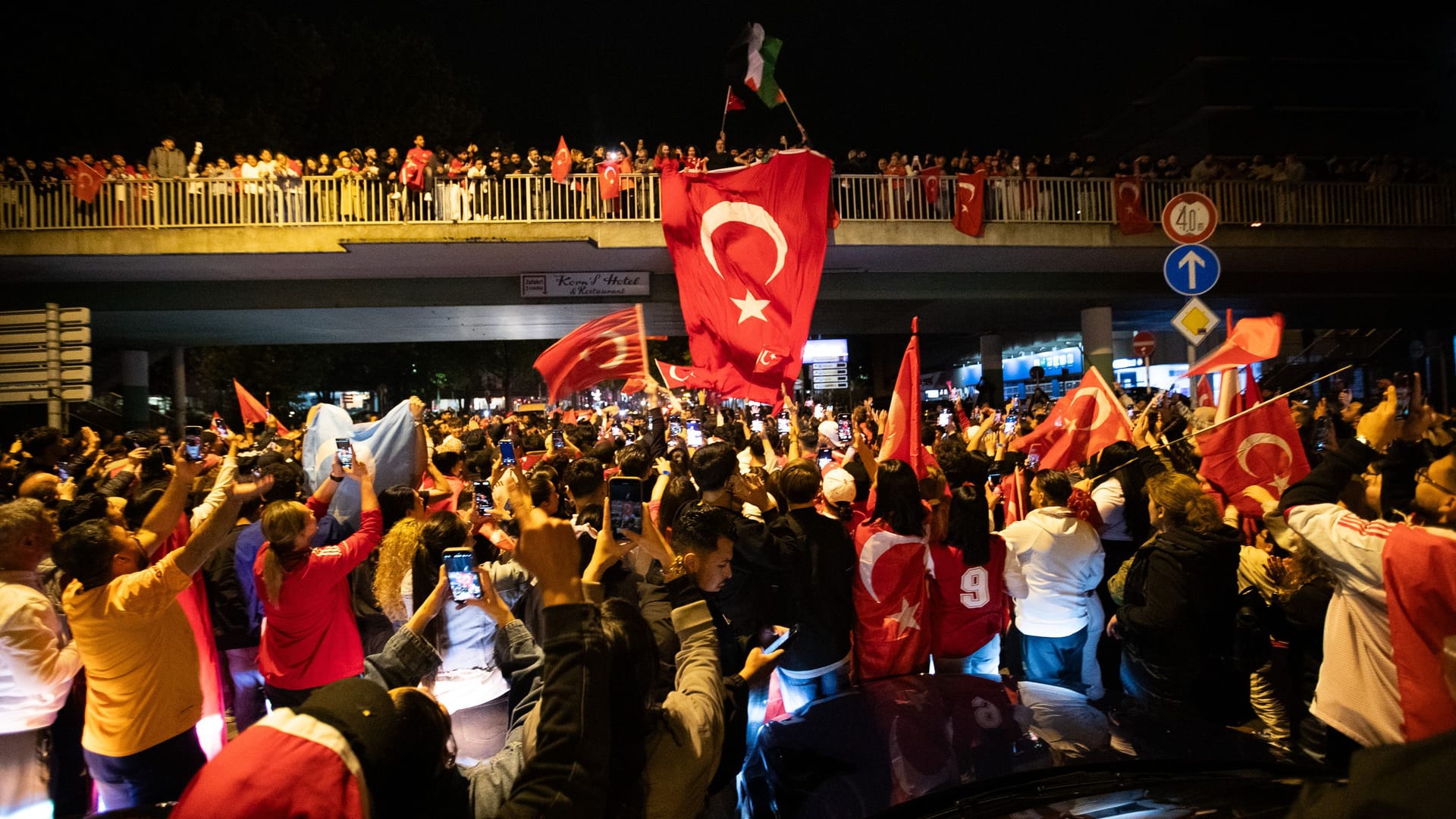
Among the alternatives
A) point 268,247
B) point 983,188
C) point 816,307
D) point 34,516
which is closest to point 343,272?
point 268,247

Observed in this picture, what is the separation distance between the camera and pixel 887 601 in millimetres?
4086

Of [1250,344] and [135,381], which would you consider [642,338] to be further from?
[135,381]

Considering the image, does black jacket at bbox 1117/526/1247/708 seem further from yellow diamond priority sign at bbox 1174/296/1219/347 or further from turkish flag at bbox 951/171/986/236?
turkish flag at bbox 951/171/986/236

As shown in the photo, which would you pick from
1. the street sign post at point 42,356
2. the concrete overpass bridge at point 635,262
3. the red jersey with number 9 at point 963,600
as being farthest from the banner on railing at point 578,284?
the red jersey with number 9 at point 963,600

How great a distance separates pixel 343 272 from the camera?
18812 millimetres

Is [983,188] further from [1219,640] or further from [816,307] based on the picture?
[1219,640]

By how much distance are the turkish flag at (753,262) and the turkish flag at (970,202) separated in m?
11.1

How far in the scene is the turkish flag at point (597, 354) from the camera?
7.86 m

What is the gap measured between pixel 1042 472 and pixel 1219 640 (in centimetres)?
113

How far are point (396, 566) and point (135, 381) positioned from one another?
84.4ft

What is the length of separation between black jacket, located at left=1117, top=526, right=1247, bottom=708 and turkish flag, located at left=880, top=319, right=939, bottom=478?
1.83 metres

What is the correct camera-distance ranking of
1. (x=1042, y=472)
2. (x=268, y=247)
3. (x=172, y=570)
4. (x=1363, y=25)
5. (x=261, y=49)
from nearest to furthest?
(x=172, y=570)
(x=1042, y=472)
(x=268, y=247)
(x=261, y=49)
(x=1363, y=25)

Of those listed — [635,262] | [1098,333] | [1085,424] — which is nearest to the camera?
[1085,424]

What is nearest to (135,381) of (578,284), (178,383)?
(178,383)
